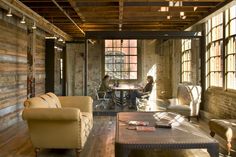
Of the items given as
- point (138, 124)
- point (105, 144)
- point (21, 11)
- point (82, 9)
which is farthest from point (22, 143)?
point (82, 9)

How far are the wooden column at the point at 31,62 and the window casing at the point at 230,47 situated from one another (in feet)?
16.8

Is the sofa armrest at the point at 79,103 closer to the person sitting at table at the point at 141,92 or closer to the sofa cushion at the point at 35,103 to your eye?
the sofa cushion at the point at 35,103

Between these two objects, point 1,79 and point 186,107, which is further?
point 186,107

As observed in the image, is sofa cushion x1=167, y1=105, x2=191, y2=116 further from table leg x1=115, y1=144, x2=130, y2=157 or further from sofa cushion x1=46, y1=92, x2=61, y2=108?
table leg x1=115, y1=144, x2=130, y2=157

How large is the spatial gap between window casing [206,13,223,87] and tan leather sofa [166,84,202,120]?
0.57 metres

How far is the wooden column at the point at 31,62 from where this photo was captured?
9.15 meters

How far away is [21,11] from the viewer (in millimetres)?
7273

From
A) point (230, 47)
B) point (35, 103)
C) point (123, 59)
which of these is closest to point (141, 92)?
point (230, 47)

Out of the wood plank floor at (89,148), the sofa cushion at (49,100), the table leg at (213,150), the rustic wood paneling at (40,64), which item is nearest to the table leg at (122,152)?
the table leg at (213,150)

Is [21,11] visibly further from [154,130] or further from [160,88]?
[160,88]

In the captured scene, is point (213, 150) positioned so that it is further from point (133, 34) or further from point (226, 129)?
point (133, 34)

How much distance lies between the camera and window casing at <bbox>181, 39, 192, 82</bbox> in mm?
11109

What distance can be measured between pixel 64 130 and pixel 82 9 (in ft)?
13.8

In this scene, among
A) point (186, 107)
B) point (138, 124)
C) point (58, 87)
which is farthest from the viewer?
point (58, 87)
